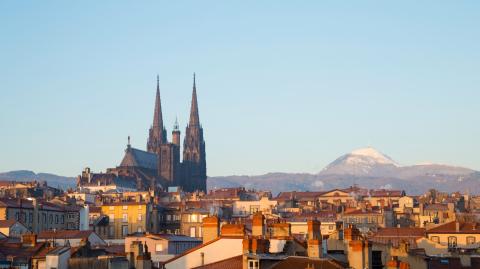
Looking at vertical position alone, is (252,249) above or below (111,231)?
above

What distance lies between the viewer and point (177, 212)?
447ft

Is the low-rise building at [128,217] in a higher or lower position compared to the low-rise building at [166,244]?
higher

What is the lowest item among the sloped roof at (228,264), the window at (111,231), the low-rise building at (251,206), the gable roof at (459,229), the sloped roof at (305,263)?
the window at (111,231)

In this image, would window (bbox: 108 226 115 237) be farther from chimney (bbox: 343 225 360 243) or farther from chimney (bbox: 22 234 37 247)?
chimney (bbox: 343 225 360 243)

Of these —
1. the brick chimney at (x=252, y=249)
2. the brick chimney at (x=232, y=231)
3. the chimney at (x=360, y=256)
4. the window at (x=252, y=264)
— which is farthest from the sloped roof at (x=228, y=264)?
the chimney at (x=360, y=256)

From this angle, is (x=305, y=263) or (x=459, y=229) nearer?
(x=305, y=263)

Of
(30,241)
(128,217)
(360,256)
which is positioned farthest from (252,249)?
(128,217)

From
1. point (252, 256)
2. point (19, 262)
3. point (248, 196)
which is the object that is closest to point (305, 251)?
point (252, 256)

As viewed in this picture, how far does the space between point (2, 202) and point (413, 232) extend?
168 ft

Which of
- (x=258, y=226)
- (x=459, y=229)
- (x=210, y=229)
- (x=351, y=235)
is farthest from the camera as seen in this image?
(x=459, y=229)

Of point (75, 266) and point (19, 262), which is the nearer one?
point (75, 266)

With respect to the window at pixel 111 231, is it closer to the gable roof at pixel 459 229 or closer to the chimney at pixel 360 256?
the gable roof at pixel 459 229

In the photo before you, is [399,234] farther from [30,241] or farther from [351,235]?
[351,235]

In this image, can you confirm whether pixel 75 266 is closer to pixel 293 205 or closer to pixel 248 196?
pixel 293 205
